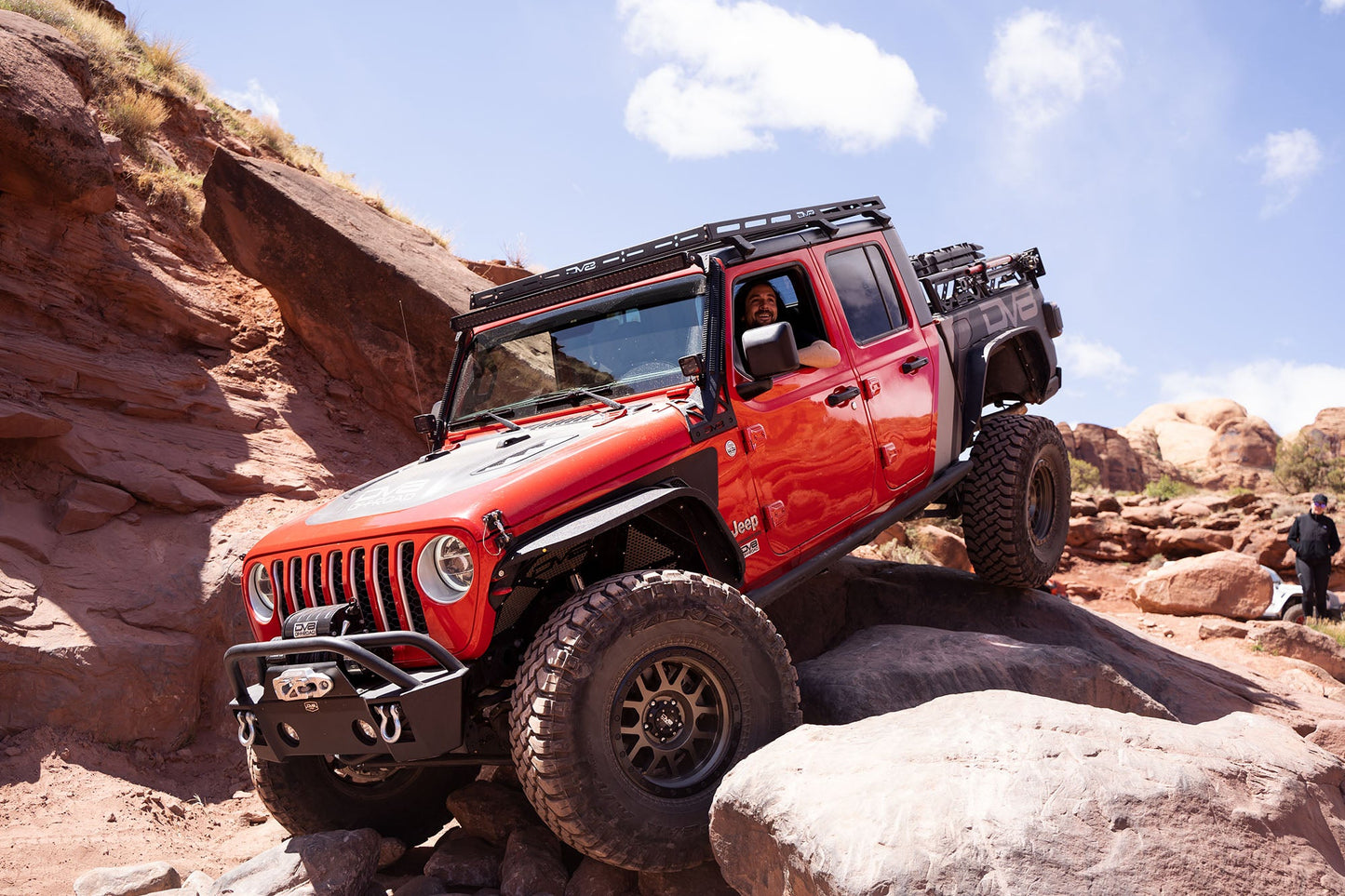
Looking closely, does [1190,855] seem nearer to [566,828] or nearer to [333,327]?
[566,828]

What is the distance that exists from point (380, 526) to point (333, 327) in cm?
709

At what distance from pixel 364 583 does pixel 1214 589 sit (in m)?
12.7

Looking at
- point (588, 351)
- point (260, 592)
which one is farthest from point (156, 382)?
point (588, 351)

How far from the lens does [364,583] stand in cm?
357

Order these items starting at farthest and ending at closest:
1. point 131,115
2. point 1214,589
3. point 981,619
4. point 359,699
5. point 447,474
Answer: point 1214,589
point 131,115
point 981,619
point 447,474
point 359,699

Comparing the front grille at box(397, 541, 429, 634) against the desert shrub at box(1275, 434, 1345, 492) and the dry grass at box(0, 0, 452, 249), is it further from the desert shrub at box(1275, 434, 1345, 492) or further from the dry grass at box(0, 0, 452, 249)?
the desert shrub at box(1275, 434, 1345, 492)

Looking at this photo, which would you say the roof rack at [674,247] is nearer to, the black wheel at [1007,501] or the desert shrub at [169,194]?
the black wheel at [1007,501]

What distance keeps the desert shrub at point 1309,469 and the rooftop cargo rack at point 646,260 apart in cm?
2980

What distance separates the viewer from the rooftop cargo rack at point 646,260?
4.71 meters

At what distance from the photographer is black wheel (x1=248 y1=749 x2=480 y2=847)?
4.04 metres

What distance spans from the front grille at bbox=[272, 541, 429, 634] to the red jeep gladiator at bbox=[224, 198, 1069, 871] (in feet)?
0.04

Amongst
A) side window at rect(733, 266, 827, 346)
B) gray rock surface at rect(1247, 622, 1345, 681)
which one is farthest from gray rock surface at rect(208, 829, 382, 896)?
gray rock surface at rect(1247, 622, 1345, 681)

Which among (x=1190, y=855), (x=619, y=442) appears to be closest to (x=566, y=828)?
(x=619, y=442)

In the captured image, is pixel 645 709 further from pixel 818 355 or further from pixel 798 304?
pixel 798 304
